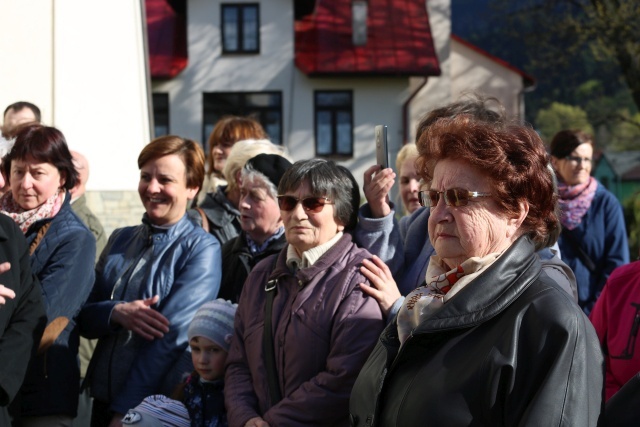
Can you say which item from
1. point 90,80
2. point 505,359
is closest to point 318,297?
point 505,359

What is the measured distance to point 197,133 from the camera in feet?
96.1

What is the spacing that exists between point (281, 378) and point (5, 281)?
1.20m

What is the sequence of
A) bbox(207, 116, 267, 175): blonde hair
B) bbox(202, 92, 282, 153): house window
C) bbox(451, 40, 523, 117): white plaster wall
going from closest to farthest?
bbox(207, 116, 267, 175): blonde hair, bbox(202, 92, 282, 153): house window, bbox(451, 40, 523, 117): white plaster wall

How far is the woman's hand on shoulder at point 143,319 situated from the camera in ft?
14.8

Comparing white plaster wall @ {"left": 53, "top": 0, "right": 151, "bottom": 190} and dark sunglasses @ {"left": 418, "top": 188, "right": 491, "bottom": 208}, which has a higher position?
dark sunglasses @ {"left": 418, "top": 188, "right": 491, "bottom": 208}

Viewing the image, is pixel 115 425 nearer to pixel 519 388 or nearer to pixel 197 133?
pixel 519 388

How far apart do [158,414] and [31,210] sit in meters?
1.31

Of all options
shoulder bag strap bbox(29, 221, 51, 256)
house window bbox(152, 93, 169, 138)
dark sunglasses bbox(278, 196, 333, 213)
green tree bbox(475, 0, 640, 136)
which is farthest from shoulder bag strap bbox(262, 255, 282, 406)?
house window bbox(152, 93, 169, 138)

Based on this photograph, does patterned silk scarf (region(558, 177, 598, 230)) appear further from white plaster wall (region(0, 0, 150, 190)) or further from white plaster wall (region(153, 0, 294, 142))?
white plaster wall (region(153, 0, 294, 142))

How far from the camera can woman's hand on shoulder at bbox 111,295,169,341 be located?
450cm

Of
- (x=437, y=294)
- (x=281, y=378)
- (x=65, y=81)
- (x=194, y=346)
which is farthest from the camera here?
(x=65, y=81)

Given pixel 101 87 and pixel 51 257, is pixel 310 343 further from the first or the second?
pixel 101 87

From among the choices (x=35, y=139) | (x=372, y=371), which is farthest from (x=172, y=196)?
(x=372, y=371)

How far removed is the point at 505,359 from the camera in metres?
2.56
